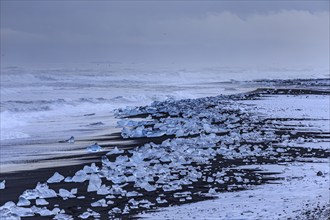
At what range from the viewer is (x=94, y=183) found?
977 cm

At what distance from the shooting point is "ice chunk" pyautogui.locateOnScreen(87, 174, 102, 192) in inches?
378

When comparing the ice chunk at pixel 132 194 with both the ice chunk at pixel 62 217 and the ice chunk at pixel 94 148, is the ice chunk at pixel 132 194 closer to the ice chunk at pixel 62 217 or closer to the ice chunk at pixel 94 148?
the ice chunk at pixel 62 217

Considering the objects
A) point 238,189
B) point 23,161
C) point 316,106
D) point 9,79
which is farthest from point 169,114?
point 9,79

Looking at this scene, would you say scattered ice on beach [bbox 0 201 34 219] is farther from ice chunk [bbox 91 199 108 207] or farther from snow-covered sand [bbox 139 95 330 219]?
snow-covered sand [bbox 139 95 330 219]

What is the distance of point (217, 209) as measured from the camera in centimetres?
829

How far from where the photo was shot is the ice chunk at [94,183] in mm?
9602

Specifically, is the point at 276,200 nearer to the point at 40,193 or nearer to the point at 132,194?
the point at 132,194

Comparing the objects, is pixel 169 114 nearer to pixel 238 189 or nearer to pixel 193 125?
pixel 193 125

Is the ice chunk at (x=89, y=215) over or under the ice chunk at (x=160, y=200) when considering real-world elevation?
over

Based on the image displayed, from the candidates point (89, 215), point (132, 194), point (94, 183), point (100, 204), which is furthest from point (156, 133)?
point (89, 215)

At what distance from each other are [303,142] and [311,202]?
24.4ft

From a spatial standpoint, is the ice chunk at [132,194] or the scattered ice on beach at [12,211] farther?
the ice chunk at [132,194]

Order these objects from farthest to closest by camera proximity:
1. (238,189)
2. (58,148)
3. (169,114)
A: (169,114) < (58,148) < (238,189)

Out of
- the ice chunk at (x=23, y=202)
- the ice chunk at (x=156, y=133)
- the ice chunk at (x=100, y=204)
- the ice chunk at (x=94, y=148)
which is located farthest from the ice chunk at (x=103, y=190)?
the ice chunk at (x=156, y=133)
